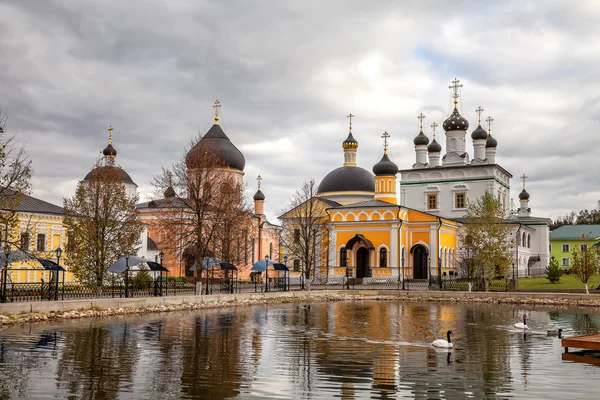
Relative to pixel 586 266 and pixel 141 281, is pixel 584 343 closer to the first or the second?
pixel 586 266

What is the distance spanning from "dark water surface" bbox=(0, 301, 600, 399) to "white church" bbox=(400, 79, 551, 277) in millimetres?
35124

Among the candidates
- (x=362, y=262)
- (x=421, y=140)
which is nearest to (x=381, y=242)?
(x=362, y=262)

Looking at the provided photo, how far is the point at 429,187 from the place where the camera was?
2226 inches

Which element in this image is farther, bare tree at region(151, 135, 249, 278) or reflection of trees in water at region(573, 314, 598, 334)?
bare tree at region(151, 135, 249, 278)

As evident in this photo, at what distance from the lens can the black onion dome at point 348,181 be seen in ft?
188

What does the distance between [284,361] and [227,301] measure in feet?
50.8

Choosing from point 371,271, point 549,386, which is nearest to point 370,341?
point 549,386

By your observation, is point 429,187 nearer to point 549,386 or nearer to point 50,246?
point 50,246

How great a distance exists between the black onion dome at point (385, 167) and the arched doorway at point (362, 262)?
7.71 m

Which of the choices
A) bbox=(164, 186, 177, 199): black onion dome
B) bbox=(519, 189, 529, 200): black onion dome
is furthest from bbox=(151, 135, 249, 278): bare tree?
Answer: bbox=(519, 189, 529, 200): black onion dome

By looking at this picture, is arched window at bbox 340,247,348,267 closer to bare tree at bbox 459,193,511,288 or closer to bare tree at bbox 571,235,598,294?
bare tree at bbox 459,193,511,288

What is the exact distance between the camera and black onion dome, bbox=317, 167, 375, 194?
57.2 m

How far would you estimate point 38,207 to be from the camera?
43.0 m

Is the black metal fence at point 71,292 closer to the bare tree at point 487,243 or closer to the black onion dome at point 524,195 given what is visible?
the bare tree at point 487,243
